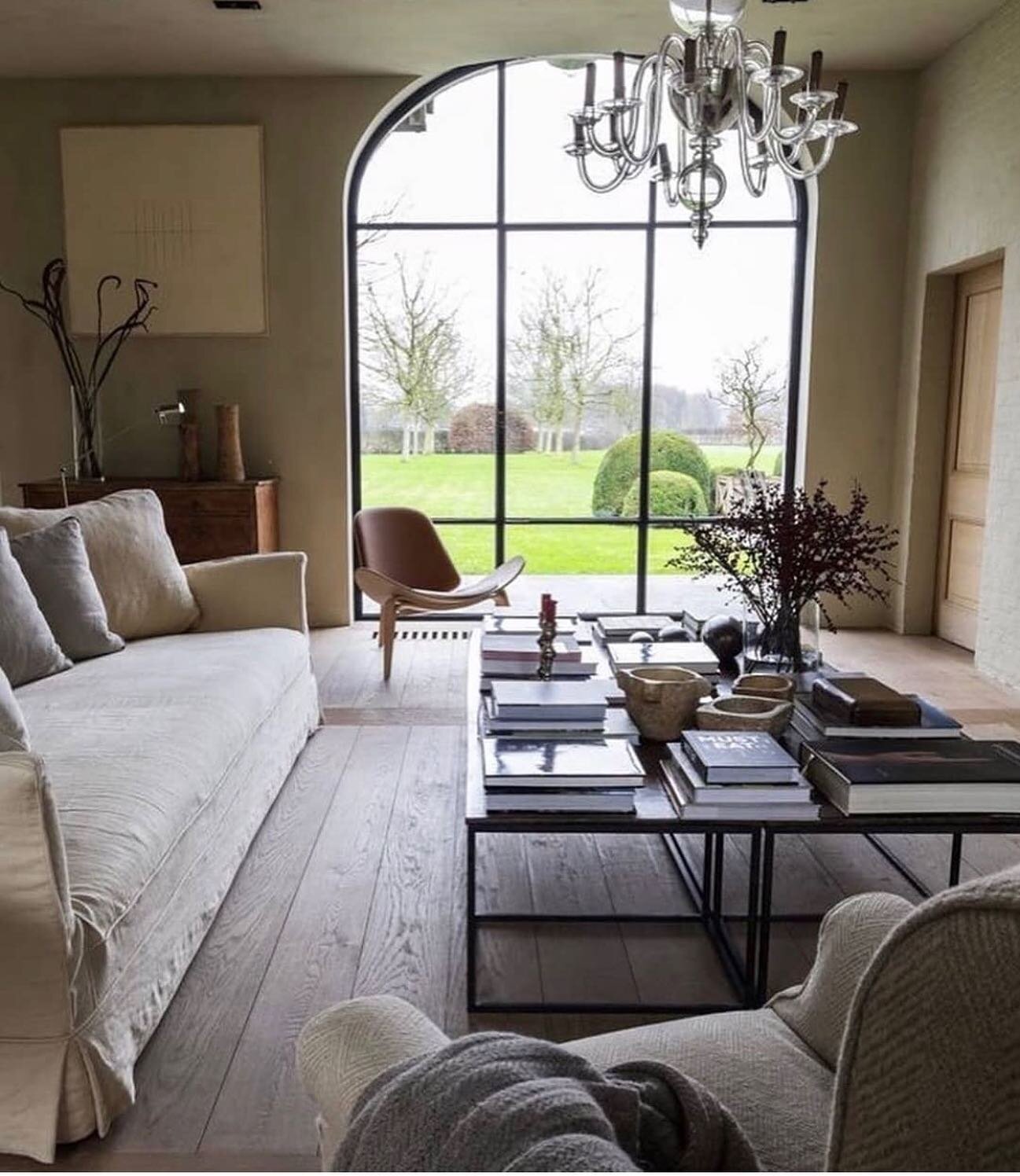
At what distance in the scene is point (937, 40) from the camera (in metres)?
5.18

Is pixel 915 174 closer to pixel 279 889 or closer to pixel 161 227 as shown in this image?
pixel 161 227

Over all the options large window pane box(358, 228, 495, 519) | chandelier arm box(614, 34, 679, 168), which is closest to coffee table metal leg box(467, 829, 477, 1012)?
chandelier arm box(614, 34, 679, 168)

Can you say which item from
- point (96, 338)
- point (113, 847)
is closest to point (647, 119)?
point (113, 847)

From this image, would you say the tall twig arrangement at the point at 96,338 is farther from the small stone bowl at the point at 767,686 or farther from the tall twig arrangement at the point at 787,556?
the small stone bowl at the point at 767,686

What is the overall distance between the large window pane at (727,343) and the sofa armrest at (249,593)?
3.17 m

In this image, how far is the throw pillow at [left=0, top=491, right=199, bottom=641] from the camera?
3.30m

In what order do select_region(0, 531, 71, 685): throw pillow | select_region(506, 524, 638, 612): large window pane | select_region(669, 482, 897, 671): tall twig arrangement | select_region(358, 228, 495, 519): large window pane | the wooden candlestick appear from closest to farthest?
1. select_region(669, 482, 897, 671): tall twig arrangement
2. select_region(0, 531, 71, 685): throw pillow
3. the wooden candlestick
4. select_region(358, 228, 495, 519): large window pane
5. select_region(506, 524, 638, 612): large window pane

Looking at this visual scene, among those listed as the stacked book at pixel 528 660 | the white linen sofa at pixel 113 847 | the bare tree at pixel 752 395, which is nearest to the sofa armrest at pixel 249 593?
the white linen sofa at pixel 113 847

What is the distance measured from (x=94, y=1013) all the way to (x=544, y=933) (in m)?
1.06

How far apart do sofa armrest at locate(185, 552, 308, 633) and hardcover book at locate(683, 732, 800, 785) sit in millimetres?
1968

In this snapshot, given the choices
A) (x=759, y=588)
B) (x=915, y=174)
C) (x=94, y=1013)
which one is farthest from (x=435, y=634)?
(x=94, y=1013)

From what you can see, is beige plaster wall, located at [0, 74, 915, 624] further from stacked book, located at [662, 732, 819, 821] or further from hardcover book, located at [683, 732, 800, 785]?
stacked book, located at [662, 732, 819, 821]

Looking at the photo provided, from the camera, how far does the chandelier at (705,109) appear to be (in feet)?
9.53

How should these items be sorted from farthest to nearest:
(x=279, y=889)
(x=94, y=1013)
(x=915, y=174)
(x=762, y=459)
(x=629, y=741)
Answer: (x=762, y=459), (x=915, y=174), (x=279, y=889), (x=629, y=741), (x=94, y=1013)
